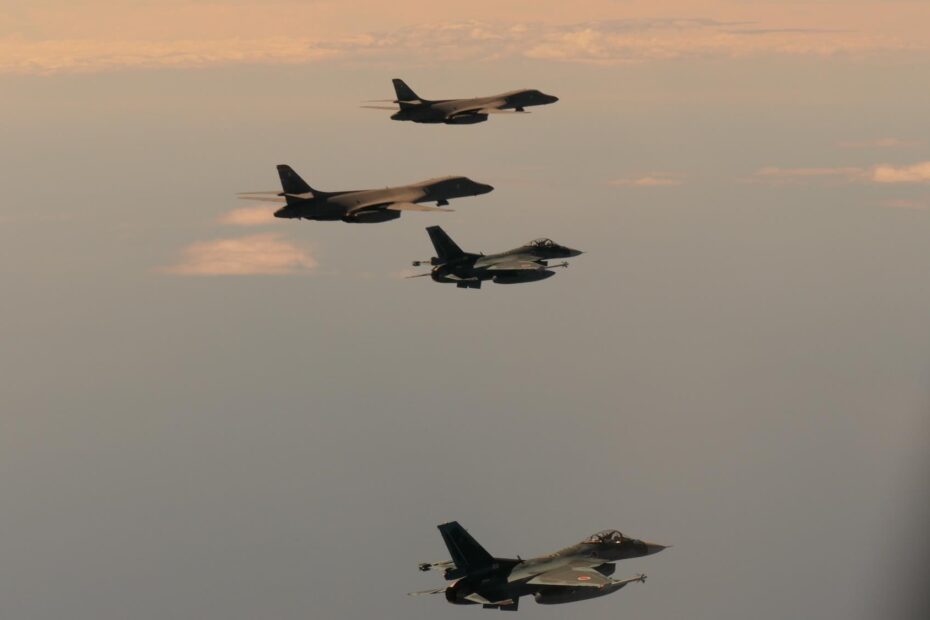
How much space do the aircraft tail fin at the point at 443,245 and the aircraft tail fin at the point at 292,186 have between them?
14768 mm

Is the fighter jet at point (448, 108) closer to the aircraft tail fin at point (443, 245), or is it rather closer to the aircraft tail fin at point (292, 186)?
the aircraft tail fin at point (443, 245)

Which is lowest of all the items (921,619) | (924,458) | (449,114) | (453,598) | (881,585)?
(453,598)

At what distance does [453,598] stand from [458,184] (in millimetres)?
49958

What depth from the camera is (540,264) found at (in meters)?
149

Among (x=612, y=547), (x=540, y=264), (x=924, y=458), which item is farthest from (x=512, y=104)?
(x=924, y=458)

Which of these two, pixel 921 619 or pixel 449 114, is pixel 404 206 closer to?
pixel 449 114

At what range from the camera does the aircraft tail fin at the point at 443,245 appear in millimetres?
151750

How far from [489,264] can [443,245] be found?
5461 millimetres

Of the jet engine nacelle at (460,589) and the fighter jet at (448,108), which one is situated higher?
the fighter jet at (448,108)

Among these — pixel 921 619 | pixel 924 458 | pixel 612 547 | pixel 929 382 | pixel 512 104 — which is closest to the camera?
pixel 921 619

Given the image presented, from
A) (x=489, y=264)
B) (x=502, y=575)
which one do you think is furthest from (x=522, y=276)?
(x=502, y=575)

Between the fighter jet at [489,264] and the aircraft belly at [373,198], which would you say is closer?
the aircraft belly at [373,198]

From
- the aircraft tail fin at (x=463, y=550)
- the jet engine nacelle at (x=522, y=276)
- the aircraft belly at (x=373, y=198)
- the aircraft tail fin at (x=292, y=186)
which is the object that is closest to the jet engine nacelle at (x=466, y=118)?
the aircraft belly at (x=373, y=198)

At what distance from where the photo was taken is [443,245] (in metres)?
152
